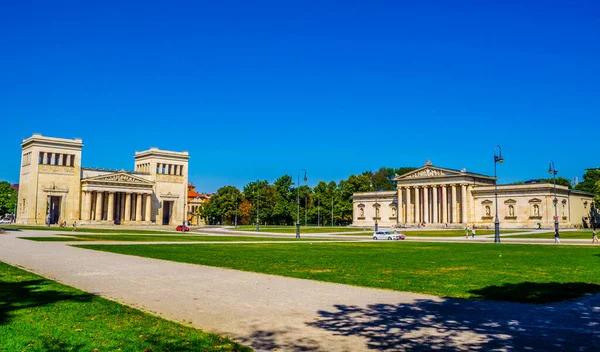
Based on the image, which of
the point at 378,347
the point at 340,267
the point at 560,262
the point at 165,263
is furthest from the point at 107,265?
the point at 560,262

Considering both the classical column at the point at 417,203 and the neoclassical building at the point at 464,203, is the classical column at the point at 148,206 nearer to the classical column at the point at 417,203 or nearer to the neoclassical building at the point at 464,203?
the neoclassical building at the point at 464,203

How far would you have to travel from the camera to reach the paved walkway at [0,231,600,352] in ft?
27.6

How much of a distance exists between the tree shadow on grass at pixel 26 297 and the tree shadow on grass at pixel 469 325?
654 centimetres

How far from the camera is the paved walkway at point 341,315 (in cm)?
840

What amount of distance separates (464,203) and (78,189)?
87.7m

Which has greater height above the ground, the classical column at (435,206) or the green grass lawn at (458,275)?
the classical column at (435,206)

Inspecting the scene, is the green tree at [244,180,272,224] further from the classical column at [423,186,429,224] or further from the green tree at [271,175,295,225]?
the classical column at [423,186,429,224]

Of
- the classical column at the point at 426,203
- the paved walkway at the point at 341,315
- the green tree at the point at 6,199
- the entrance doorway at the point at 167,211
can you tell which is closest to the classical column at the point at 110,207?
the entrance doorway at the point at 167,211

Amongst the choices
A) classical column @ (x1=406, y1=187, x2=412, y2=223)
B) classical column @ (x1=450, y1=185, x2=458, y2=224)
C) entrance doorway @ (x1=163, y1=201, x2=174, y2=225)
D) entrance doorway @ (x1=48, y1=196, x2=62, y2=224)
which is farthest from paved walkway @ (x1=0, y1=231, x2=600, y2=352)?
entrance doorway @ (x1=163, y1=201, x2=174, y2=225)

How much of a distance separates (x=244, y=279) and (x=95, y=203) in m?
105

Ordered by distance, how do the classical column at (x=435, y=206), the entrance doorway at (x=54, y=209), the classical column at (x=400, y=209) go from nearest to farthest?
the classical column at (x=435, y=206) → the entrance doorway at (x=54, y=209) → the classical column at (x=400, y=209)

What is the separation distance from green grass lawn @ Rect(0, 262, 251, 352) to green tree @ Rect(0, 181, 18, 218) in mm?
130497

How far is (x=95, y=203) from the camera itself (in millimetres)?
111500

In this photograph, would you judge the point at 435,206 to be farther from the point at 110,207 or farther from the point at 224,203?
the point at 110,207
